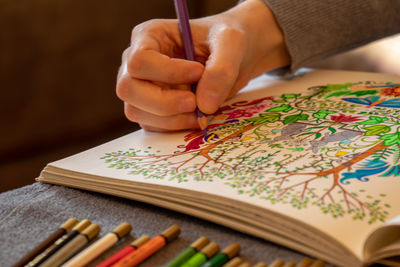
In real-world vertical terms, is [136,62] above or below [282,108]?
above

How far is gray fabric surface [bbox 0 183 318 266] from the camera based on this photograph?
366mm

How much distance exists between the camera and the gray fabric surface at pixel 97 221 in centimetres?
37

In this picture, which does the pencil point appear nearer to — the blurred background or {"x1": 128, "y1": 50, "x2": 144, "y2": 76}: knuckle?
{"x1": 128, "y1": 50, "x2": 144, "y2": 76}: knuckle

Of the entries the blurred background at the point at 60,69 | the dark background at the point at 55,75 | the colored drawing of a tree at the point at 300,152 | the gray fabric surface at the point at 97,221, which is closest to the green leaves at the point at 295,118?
the colored drawing of a tree at the point at 300,152

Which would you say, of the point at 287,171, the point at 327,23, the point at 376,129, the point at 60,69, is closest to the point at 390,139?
the point at 376,129

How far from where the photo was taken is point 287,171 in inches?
16.8

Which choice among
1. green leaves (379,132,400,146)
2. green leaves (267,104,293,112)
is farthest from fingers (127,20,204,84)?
green leaves (379,132,400,146)

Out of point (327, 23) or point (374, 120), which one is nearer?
point (374, 120)

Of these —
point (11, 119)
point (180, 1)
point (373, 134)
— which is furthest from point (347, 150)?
point (11, 119)

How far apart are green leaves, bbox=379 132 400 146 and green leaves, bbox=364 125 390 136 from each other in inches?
0.5

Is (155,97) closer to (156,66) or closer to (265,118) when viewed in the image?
(156,66)

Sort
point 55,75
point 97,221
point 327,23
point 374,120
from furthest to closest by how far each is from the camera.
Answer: point 55,75 < point 327,23 < point 374,120 < point 97,221

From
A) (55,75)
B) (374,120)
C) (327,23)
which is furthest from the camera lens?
(55,75)

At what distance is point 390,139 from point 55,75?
995 mm
